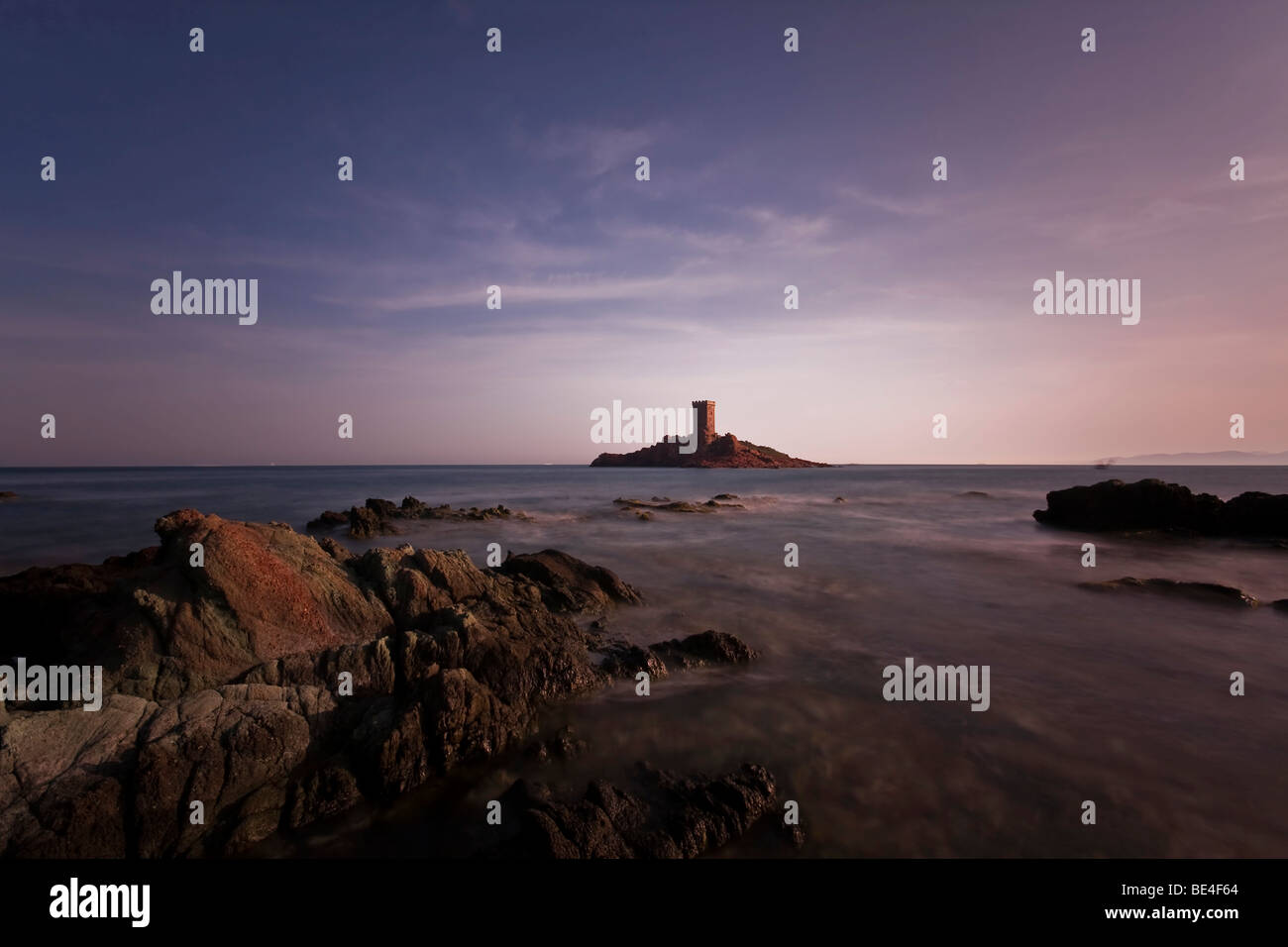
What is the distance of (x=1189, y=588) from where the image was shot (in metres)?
15.5

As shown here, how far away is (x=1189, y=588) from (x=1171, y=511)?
18031 mm

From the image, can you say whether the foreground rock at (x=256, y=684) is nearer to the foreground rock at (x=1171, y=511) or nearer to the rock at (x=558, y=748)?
the rock at (x=558, y=748)

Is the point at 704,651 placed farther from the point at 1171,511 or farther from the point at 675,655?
the point at 1171,511

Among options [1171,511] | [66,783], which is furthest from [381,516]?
[1171,511]

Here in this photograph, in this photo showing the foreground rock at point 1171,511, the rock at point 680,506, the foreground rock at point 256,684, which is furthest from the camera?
the rock at point 680,506

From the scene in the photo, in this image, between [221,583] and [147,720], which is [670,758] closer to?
[147,720]

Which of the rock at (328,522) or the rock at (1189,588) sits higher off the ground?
the rock at (328,522)

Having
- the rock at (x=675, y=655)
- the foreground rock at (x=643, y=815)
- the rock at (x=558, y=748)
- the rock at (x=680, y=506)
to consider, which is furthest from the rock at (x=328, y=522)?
the foreground rock at (x=643, y=815)

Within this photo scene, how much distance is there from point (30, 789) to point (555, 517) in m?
32.8

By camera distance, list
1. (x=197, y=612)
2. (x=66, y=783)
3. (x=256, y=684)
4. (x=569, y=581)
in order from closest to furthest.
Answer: (x=66, y=783)
(x=256, y=684)
(x=197, y=612)
(x=569, y=581)

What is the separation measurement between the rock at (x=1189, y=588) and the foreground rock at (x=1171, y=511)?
1701 centimetres

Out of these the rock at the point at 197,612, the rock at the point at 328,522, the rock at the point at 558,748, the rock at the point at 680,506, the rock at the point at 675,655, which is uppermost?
the rock at the point at 197,612

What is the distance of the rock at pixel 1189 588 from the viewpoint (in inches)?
576
